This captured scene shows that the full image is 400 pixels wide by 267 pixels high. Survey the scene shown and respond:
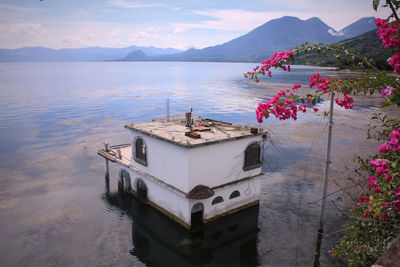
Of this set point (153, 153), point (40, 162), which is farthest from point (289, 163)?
point (40, 162)

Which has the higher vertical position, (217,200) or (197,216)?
(217,200)

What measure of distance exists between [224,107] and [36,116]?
43350 mm

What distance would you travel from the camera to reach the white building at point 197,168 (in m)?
17.7

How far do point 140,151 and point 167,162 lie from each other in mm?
3686

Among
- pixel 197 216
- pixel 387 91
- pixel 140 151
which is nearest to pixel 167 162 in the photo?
pixel 140 151

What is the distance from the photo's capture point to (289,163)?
110ft

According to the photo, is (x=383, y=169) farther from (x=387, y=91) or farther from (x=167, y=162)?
(x=167, y=162)

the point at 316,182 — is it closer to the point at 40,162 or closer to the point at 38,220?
the point at 38,220

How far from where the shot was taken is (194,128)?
67.7 ft

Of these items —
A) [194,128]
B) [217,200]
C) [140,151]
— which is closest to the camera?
[217,200]

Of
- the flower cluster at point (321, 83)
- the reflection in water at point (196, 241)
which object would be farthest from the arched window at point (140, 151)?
the flower cluster at point (321, 83)

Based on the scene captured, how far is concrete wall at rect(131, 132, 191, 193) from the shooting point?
17.6 meters

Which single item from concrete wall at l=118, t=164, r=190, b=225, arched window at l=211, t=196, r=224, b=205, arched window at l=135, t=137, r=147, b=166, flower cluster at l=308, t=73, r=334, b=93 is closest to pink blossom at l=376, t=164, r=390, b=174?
flower cluster at l=308, t=73, r=334, b=93

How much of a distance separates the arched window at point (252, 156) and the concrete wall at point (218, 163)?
286 mm
